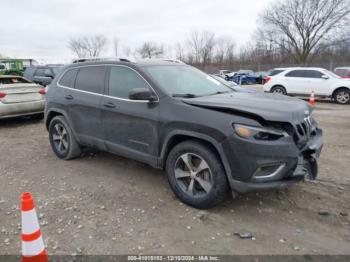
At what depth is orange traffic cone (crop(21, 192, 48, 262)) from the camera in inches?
70.9

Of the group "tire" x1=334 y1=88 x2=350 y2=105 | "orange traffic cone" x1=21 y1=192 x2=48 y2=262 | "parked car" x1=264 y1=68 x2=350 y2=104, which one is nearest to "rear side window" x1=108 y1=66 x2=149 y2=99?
"orange traffic cone" x1=21 y1=192 x2=48 y2=262

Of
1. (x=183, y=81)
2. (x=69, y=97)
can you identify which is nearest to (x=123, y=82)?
(x=183, y=81)

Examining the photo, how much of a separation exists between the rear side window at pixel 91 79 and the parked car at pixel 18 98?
3682 millimetres

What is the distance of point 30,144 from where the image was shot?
5.93m

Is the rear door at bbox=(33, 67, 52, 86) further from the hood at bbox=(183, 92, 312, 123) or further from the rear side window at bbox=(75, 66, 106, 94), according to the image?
the hood at bbox=(183, 92, 312, 123)

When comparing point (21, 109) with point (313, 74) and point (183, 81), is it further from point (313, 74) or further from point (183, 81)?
point (313, 74)

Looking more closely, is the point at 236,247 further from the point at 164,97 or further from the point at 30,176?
the point at 30,176

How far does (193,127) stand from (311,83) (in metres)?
11.6

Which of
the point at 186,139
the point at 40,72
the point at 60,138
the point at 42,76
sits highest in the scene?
the point at 40,72

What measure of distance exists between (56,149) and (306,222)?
4252 millimetres

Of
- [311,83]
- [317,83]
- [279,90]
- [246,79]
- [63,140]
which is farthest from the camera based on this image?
[246,79]

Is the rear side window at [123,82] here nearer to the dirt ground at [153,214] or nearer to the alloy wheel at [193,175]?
the alloy wheel at [193,175]

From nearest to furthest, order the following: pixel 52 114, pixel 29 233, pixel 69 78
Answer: pixel 29 233 < pixel 69 78 < pixel 52 114

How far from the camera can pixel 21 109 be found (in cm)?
727
